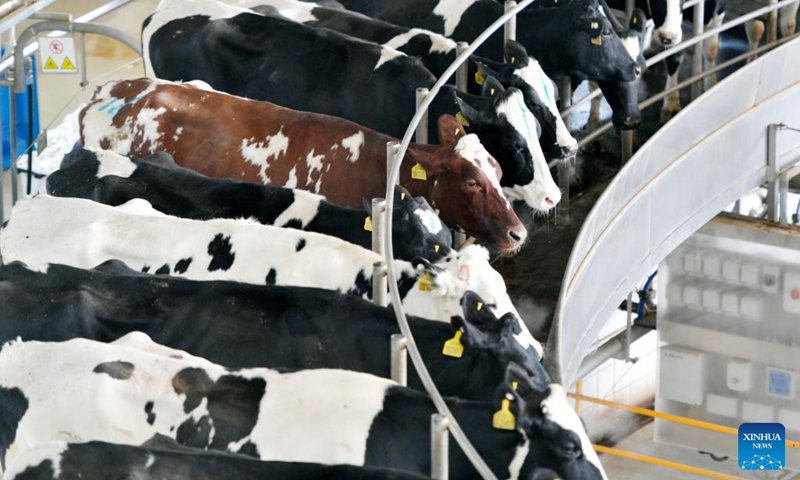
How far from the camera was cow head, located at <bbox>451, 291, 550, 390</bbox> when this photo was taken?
4961 millimetres

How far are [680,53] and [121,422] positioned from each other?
5.86 metres

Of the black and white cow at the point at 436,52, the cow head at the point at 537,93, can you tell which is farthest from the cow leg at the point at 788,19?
the cow head at the point at 537,93

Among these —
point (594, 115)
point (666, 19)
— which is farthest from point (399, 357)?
point (666, 19)

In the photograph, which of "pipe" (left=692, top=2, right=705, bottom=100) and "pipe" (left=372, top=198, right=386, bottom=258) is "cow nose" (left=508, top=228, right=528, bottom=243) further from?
"pipe" (left=692, top=2, right=705, bottom=100)

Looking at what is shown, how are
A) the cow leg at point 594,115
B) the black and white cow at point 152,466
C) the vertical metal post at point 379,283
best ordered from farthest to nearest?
1. the cow leg at point 594,115
2. the vertical metal post at point 379,283
3. the black and white cow at point 152,466

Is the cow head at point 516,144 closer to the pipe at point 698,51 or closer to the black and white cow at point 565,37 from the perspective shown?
the black and white cow at point 565,37

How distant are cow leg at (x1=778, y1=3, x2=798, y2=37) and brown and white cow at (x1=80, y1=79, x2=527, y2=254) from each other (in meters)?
4.65

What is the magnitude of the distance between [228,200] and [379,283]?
4.84 ft

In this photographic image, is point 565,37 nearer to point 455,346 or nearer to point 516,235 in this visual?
point 516,235

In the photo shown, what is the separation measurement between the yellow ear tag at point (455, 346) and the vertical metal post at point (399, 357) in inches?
12.2

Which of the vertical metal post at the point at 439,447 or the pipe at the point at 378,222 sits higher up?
the pipe at the point at 378,222

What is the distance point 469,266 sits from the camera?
5.52 meters

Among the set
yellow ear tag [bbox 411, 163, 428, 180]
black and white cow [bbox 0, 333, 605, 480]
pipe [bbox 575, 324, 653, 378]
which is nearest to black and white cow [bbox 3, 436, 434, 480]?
black and white cow [bbox 0, 333, 605, 480]

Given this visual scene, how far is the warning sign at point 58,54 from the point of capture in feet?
26.5
